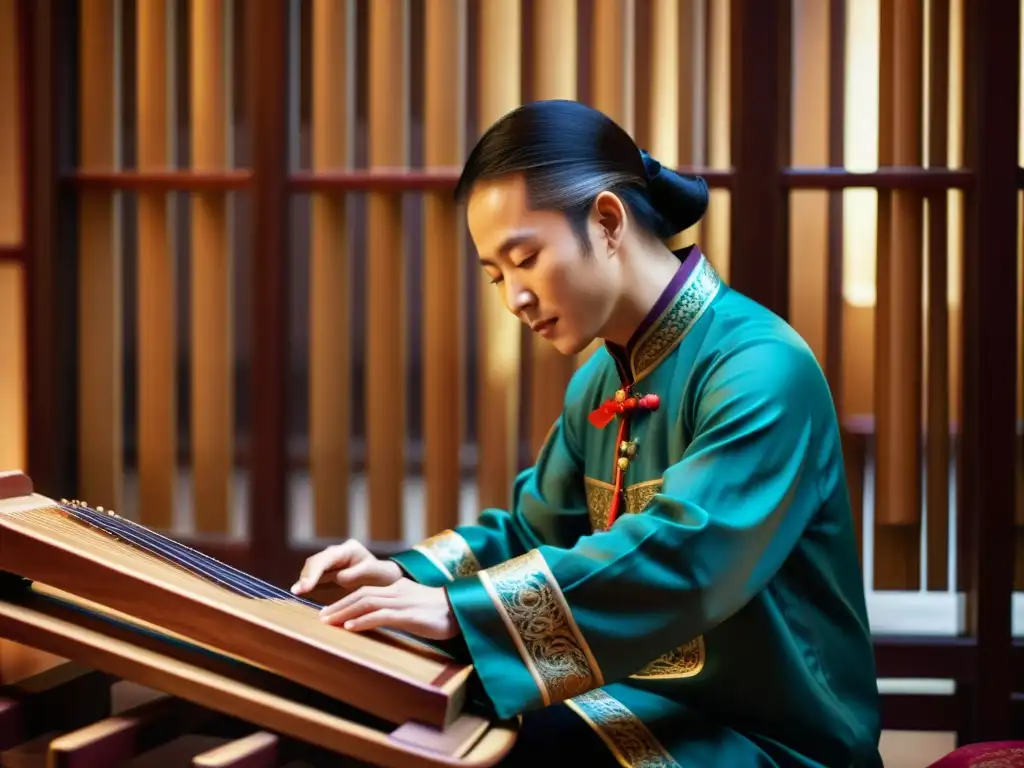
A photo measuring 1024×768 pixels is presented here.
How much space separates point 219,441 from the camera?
280 cm

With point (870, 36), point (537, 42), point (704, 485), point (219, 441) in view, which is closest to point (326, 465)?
point (219, 441)

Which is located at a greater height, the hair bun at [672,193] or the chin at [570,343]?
the hair bun at [672,193]

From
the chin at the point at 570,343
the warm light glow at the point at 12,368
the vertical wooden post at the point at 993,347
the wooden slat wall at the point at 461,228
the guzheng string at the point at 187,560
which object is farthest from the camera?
the warm light glow at the point at 12,368

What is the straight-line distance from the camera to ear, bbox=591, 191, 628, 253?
5.25 ft

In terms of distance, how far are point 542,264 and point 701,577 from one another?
503 mm

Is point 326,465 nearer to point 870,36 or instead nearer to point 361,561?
point 361,561

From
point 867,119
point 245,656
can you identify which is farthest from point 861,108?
point 245,656

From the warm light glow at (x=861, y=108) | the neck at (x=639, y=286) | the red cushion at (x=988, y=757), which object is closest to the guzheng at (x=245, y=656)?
the neck at (x=639, y=286)

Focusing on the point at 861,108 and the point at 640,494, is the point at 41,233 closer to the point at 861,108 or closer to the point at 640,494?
the point at 640,494

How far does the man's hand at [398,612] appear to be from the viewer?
1.31 meters

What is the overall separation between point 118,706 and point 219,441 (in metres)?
0.74

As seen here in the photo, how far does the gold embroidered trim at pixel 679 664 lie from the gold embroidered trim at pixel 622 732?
0.23ft

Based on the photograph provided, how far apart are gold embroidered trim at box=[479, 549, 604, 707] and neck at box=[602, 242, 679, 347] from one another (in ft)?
1.59

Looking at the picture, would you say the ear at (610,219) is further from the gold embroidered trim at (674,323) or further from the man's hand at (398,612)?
the man's hand at (398,612)
